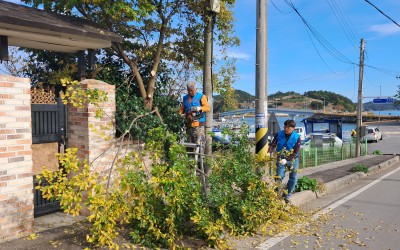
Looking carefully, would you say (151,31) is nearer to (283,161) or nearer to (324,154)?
(283,161)

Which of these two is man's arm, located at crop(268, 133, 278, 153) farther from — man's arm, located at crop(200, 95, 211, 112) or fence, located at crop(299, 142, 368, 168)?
fence, located at crop(299, 142, 368, 168)

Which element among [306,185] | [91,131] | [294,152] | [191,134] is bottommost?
[306,185]

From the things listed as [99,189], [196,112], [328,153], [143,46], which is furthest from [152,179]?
[328,153]

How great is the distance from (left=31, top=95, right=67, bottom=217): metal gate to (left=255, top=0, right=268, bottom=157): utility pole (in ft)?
12.2

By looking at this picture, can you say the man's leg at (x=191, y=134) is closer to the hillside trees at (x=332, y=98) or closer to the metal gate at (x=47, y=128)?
the metal gate at (x=47, y=128)

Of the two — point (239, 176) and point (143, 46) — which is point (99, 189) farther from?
point (143, 46)

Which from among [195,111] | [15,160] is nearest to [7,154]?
[15,160]

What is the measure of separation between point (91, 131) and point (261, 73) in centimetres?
360

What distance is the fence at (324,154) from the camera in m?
14.9

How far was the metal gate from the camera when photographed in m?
5.14

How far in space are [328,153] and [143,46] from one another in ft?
40.9

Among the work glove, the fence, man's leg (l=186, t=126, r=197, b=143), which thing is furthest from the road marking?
the fence

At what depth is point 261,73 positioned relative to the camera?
23.0 feet

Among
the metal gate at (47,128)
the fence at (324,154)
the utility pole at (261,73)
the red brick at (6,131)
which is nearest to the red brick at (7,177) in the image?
the red brick at (6,131)
